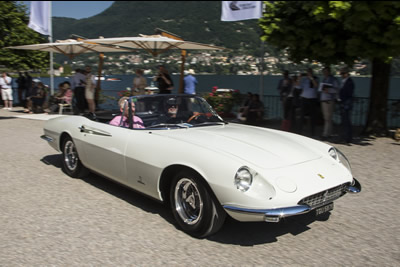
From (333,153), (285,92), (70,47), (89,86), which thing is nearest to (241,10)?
(285,92)

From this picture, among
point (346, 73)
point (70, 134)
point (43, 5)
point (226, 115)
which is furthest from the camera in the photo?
point (43, 5)

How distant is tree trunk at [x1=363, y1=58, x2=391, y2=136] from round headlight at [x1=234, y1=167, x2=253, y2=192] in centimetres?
765

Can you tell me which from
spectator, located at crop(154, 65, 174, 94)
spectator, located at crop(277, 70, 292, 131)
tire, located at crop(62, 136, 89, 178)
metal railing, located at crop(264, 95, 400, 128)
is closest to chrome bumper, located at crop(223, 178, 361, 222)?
tire, located at crop(62, 136, 89, 178)

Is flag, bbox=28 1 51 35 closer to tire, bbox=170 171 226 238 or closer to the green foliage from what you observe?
the green foliage

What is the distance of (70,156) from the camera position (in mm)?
6109

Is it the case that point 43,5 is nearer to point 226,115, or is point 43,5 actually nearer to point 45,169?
point 226,115

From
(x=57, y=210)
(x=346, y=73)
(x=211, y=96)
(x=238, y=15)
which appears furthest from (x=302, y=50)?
(x=57, y=210)

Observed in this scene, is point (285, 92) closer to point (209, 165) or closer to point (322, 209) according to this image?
point (322, 209)

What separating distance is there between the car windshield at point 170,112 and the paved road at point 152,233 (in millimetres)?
1080

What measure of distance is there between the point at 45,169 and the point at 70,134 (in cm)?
129

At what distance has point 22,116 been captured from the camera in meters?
14.9

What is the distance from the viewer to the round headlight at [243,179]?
3.46 m

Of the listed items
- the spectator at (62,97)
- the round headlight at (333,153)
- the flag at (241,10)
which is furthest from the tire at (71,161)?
the spectator at (62,97)

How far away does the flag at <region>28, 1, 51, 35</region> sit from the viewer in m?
16.6
